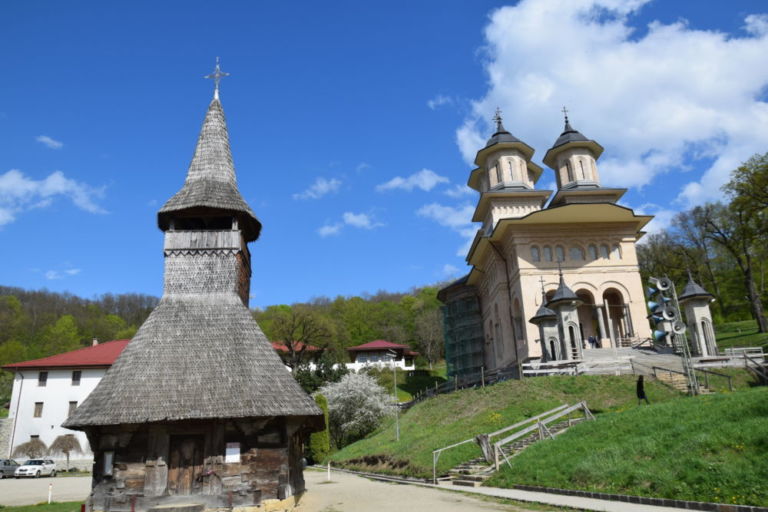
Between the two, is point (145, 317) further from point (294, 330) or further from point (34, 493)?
point (34, 493)

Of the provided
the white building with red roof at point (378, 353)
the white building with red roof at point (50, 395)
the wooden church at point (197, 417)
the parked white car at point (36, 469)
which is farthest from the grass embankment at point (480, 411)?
the white building with red roof at point (378, 353)

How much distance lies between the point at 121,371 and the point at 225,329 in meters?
3.08

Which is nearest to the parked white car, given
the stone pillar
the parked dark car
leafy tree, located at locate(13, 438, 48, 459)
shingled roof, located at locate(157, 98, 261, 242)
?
the parked dark car

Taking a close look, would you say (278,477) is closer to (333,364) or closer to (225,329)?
(225,329)

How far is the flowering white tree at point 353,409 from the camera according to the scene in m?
39.6

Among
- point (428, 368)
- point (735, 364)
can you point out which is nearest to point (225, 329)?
point (735, 364)

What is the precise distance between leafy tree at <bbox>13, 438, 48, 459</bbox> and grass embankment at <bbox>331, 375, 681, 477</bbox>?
2490 cm

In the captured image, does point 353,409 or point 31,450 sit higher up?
point 353,409

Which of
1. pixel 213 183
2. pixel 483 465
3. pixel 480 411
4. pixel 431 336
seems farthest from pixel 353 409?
pixel 431 336

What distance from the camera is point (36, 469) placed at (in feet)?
102

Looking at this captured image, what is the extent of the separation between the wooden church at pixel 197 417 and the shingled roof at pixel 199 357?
0.03 m

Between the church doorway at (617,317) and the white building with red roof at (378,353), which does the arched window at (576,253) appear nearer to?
the church doorway at (617,317)

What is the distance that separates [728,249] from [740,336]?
302 inches

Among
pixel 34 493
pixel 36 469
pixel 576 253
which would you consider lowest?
pixel 34 493
